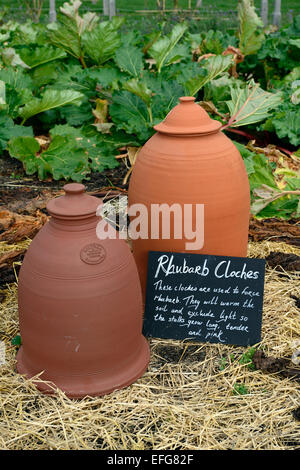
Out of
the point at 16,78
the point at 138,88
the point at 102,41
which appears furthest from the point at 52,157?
the point at 102,41

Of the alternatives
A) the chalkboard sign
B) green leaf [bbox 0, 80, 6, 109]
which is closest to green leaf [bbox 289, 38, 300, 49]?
green leaf [bbox 0, 80, 6, 109]

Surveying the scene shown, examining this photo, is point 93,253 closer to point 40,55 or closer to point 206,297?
point 206,297

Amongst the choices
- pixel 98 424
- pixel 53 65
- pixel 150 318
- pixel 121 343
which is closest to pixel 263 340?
pixel 150 318

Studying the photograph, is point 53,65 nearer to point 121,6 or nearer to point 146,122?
point 146,122

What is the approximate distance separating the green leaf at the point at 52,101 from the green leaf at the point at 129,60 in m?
0.47

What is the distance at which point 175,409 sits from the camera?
7.93ft

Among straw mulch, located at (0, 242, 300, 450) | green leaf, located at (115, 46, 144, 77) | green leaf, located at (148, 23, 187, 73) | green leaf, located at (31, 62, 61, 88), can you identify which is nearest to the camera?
straw mulch, located at (0, 242, 300, 450)

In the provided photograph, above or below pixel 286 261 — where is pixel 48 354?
above

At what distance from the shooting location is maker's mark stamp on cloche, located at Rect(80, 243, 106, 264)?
7.88 feet

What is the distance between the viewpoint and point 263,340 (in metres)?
2.87

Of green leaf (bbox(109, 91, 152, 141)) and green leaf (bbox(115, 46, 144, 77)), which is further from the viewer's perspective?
green leaf (bbox(115, 46, 144, 77))

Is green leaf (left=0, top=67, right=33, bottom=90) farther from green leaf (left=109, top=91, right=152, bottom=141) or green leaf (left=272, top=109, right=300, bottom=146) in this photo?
green leaf (left=272, top=109, right=300, bottom=146)

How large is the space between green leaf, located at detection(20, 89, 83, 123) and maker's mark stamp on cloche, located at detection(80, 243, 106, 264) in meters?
2.95

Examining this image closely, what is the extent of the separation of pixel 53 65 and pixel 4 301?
3216 millimetres
